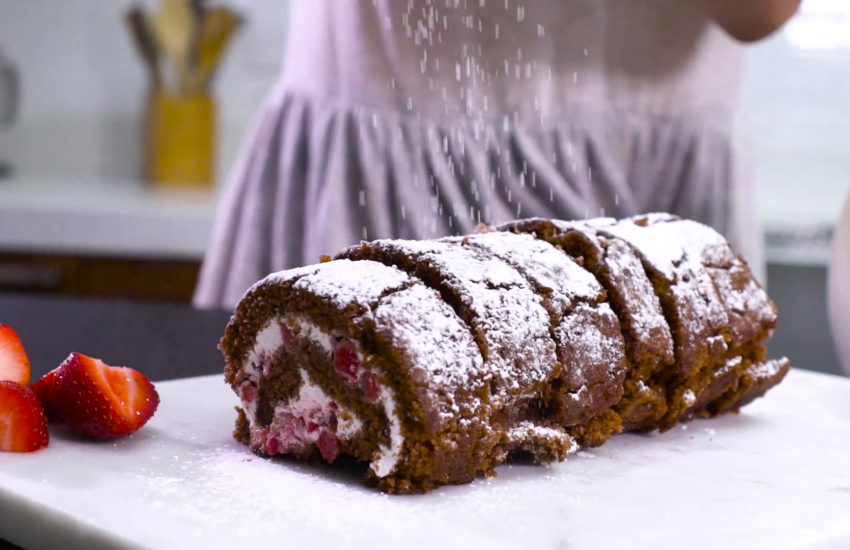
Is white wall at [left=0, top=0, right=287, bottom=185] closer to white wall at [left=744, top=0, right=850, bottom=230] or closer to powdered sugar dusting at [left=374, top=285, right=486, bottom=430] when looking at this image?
white wall at [left=744, top=0, right=850, bottom=230]

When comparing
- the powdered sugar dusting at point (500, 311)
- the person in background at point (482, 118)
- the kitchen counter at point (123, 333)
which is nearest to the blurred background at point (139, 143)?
the person in background at point (482, 118)

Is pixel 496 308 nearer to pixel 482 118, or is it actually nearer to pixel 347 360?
pixel 347 360

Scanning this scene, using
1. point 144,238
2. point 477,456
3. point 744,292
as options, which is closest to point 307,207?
point 744,292

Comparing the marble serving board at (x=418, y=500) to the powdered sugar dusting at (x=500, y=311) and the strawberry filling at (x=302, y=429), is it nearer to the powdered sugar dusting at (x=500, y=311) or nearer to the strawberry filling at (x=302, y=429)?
the strawberry filling at (x=302, y=429)

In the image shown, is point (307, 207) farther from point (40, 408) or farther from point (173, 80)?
point (173, 80)

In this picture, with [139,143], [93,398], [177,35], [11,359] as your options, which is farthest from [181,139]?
[93,398]

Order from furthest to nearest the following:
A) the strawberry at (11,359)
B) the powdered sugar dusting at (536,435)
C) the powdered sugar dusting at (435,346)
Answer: the strawberry at (11,359) → the powdered sugar dusting at (536,435) → the powdered sugar dusting at (435,346)
